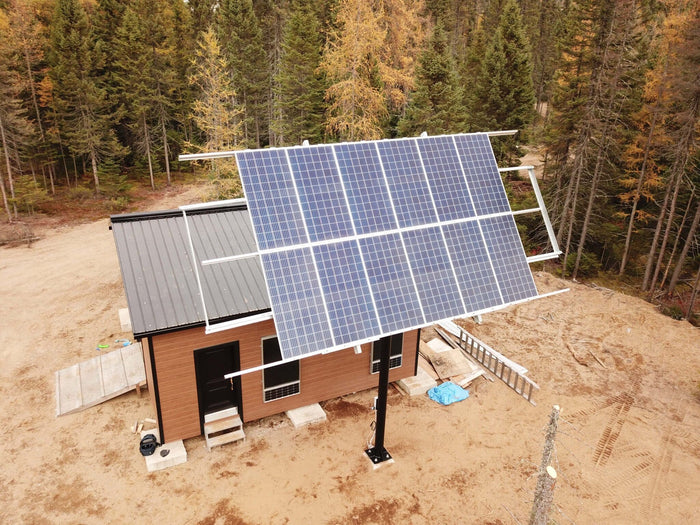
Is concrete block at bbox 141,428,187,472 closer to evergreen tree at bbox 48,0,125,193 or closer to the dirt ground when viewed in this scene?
the dirt ground

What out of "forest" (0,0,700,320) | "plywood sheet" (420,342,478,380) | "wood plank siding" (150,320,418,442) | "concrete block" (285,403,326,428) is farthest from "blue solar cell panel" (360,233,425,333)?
"forest" (0,0,700,320)

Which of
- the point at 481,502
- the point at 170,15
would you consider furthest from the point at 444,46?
the point at 170,15

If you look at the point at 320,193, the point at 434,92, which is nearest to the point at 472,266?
the point at 320,193

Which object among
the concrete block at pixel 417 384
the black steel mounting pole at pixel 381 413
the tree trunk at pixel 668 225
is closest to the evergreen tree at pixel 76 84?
the concrete block at pixel 417 384

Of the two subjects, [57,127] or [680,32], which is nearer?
[680,32]

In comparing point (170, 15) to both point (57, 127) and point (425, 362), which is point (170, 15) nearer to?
point (57, 127)

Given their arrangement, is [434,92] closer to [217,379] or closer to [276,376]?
[276,376]
